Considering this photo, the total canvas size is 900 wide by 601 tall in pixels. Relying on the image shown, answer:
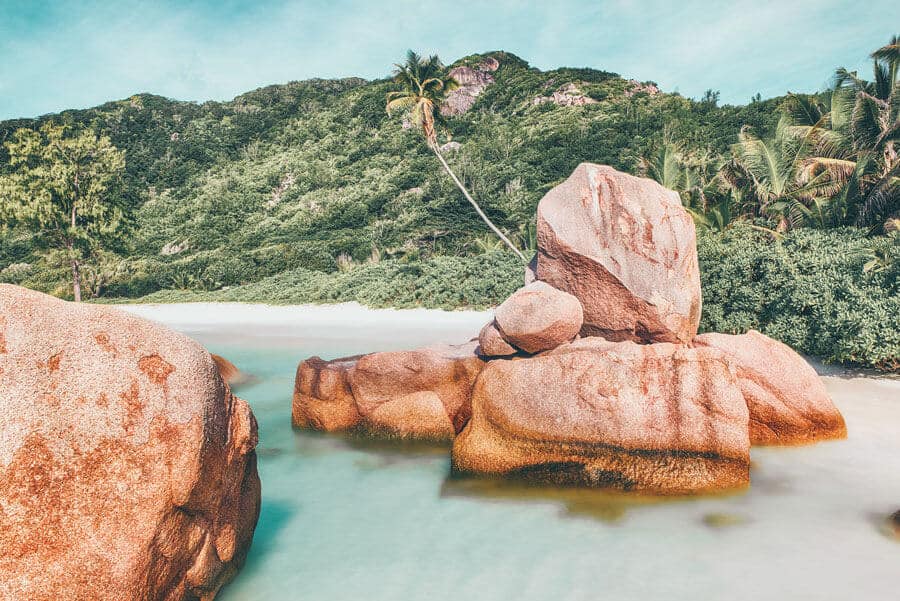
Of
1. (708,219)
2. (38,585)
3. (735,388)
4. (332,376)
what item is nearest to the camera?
(38,585)

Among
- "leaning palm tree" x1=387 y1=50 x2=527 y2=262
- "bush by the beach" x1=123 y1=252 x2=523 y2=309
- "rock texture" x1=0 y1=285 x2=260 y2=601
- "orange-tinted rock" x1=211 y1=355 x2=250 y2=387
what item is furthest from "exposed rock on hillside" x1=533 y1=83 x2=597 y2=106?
"rock texture" x1=0 y1=285 x2=260 y2=601

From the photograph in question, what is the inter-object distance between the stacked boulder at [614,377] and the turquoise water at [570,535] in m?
0.34

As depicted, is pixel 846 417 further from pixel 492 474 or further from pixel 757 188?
pixel 757 188

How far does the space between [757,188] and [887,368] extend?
31.0 feet

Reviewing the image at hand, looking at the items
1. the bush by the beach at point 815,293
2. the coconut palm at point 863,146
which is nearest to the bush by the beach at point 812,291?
the bush by the beach at point 815,293

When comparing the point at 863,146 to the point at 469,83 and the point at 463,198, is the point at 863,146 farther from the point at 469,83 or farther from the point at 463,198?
the point at 469,83

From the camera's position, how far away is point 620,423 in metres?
5.91

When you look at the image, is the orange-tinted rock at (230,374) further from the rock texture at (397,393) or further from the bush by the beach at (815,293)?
the bush by the beach at (815,293)

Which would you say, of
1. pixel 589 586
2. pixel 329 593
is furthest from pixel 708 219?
pixel 329 593

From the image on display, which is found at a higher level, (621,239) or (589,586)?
(621,239)

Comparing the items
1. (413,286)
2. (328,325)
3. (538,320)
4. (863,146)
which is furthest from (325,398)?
Answer: (863,146)

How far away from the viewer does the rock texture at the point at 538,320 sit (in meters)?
6.79

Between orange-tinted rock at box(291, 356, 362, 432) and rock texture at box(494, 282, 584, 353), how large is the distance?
2.52 m

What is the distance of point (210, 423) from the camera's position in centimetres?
359
